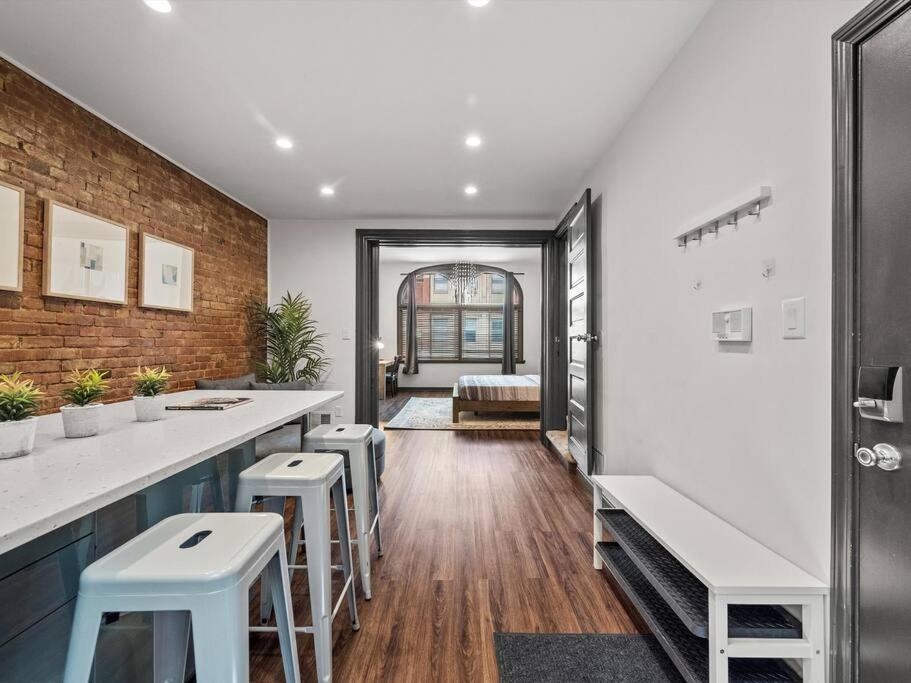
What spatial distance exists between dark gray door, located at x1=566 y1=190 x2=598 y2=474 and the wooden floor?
1.31 ft

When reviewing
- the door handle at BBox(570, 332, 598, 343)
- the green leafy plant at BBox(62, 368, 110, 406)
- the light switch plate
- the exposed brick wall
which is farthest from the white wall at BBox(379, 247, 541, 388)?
the green leafy plant at BBox(62, 368, 110, 406)

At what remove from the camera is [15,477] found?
34.4 inches

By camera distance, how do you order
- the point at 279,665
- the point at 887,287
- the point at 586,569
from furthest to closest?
1. the point at 586,569
2. the point at 279,665
3. the point at 887,287

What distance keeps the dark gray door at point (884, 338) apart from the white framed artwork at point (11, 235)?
3.31 meters

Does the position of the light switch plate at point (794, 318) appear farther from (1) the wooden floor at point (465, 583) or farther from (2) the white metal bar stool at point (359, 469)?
(2) the white metal bar stool at point (359, 469)

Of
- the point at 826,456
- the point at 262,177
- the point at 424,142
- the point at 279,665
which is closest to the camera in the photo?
the point at 826,456

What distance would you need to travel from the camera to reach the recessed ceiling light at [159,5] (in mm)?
1713

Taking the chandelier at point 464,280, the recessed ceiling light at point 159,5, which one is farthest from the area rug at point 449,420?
the recessed ceiling light at point 159,5

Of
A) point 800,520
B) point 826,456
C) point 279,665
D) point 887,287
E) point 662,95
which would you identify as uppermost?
point 662,95

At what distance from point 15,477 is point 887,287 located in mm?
1953

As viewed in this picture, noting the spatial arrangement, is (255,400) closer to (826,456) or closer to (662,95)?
(826,456)

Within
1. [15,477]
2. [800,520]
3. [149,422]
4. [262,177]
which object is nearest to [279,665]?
[149,422]

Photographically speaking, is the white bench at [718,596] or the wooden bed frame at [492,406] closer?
the white bench at [718,596]

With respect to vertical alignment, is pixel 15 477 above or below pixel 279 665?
above
